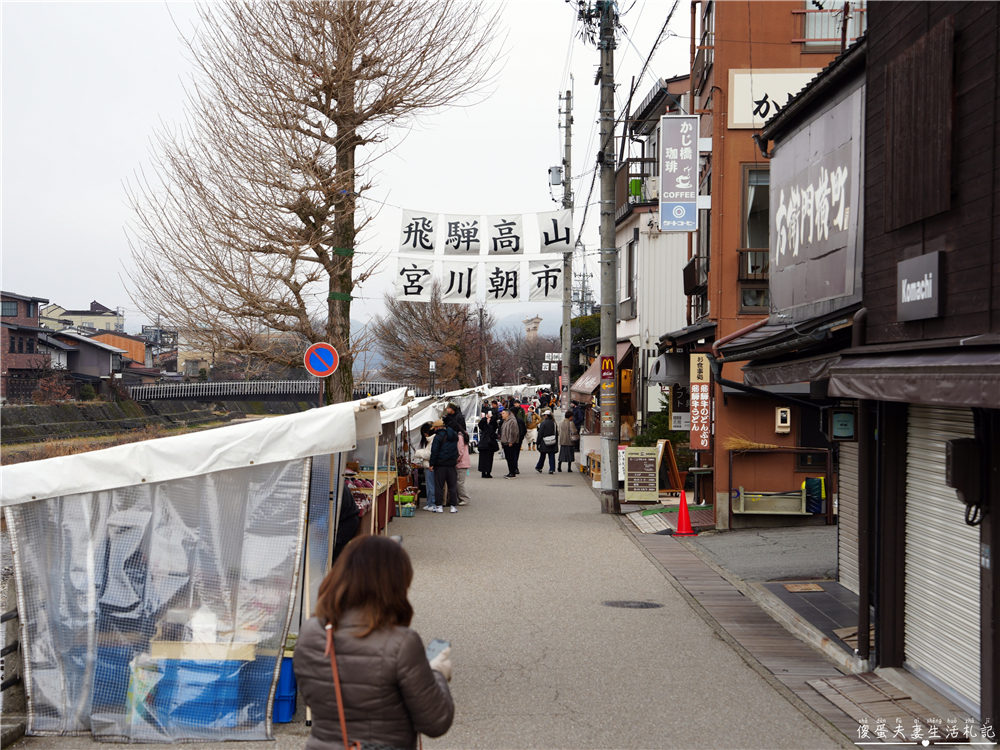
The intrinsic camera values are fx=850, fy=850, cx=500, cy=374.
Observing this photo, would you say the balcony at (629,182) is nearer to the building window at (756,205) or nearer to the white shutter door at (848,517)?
the building window at (756,205)

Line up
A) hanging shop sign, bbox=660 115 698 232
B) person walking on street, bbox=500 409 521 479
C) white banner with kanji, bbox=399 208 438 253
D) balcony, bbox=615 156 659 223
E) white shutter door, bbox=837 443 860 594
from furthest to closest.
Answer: person walking on street, bbox=500 409 521 479, balcony, bbox=615 156 659 223, white banner with kanji, bbox=399 208 438 253, hanging shop sign, bbox=660 115 698 232, white shutter door, bbox=837 443 860 594

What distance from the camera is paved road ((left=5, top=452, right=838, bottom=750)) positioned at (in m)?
5.84

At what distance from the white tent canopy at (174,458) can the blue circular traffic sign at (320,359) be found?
709 centimetres

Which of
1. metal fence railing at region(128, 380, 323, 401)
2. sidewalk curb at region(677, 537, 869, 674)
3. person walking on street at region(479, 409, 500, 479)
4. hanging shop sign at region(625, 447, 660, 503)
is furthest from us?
metal fence railing at region(128, 380, 323, 401)

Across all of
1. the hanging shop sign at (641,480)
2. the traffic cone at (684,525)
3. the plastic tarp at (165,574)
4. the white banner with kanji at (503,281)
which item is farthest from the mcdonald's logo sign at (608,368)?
the plastic tarp at (165,574)

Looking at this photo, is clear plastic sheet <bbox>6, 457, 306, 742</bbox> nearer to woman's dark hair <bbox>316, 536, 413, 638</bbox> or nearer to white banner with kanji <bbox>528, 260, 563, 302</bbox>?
woman's dark hair <bbox>316, 536, 413, 638</bbox>

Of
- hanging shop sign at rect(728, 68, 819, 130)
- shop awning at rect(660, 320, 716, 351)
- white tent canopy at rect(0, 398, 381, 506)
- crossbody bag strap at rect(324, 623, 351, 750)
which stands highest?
hanging shop sign at rect(728, 68, 819, 130)

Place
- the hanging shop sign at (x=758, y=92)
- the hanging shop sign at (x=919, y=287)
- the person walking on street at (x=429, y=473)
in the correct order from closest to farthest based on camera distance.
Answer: the hanging shop sign at (x=919, y=287)
the hanging shop sign at (x=758, y=92)
the person walking on street at (x=429, y=473)

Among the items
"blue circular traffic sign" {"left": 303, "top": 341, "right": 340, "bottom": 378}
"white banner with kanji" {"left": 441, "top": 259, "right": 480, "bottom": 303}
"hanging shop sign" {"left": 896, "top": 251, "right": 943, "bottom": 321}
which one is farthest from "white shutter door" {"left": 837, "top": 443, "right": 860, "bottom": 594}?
"white banner with kanji" {"left": 441, "top": 259, "right": 480, "bottom": 303}

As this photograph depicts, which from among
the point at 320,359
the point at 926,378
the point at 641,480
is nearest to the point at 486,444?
the point at 641,480

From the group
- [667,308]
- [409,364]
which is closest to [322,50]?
[667,308]

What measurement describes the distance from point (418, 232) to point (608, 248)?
412 cm

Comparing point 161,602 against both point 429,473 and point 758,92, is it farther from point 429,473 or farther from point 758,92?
point 758,92

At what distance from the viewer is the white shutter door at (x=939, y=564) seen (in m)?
6.01
